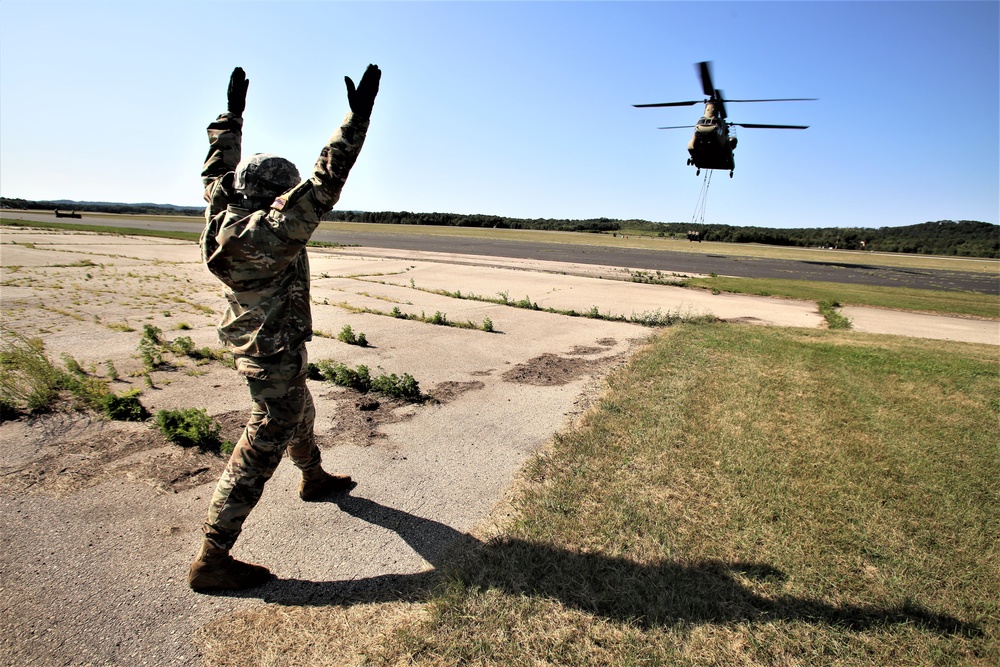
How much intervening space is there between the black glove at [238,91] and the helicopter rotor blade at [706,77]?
91.5ft

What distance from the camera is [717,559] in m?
3.21

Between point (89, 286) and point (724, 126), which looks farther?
point (724, 126)

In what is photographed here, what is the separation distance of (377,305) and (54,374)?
733cm

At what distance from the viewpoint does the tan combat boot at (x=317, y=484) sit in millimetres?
3789

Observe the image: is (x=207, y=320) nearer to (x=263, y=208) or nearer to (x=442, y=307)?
(x=442, y=307)

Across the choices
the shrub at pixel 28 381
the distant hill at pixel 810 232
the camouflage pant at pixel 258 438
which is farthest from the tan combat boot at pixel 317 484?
the distant hill at pixel 810 232

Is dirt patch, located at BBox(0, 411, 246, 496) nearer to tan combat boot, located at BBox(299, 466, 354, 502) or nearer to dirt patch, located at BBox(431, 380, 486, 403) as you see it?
tan combat boot, located at BBox(299, 466, 354, 502)

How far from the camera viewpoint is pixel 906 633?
2674 mm

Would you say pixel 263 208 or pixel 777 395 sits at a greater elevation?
pixel 263 208

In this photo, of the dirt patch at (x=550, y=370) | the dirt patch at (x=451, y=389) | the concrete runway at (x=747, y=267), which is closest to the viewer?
the dirt patch at (x=451, y=389)

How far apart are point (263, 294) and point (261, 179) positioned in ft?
2.16

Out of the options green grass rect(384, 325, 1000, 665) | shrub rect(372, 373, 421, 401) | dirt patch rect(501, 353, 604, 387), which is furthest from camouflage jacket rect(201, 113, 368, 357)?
dirt patch rect(501, 353, 604, 387)

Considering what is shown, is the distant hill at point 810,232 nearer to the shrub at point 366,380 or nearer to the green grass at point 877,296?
the green grass at point 877,296

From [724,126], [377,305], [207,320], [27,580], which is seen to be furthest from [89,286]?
[724,126]
